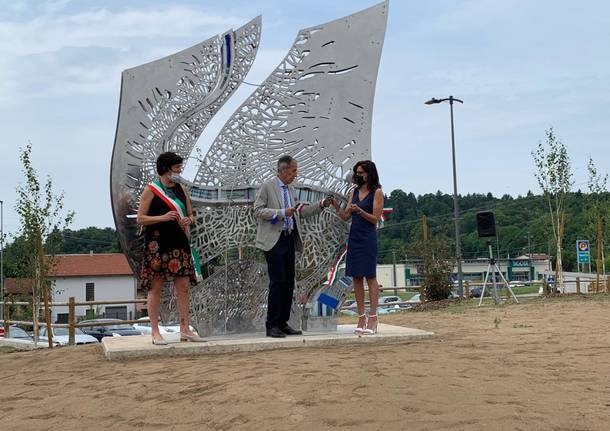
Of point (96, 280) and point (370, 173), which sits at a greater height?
point (370, 173)

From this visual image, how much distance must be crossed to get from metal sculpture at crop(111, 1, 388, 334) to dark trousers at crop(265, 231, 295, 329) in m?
0.33

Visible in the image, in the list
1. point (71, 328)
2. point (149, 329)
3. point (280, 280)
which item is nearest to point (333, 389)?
point (280, 280)

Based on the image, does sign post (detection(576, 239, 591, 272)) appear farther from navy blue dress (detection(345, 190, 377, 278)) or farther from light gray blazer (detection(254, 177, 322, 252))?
light gray blazer (detection(254, 177, 322, 252))

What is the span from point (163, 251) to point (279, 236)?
40.0 inches

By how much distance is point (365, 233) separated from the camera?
607 centimetres

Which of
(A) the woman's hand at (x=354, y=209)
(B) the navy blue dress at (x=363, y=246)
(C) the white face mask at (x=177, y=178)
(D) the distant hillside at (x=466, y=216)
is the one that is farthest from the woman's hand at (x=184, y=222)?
(D) the distant hillside at (x=466, y=216)

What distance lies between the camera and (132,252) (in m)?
5.81

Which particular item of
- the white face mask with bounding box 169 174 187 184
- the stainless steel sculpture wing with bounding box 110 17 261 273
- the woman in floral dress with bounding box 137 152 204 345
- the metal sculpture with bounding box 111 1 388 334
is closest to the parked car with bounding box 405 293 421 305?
the metal sculpture with bounding box 111 1 388 334

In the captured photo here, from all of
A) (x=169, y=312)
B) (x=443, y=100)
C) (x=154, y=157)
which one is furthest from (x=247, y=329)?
(x=443, y=100)

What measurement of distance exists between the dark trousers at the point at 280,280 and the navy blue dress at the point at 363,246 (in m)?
0.53

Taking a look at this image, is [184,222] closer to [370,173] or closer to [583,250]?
[370,173]

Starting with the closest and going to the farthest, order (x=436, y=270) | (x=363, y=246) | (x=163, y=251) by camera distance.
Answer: (x=163, y=251)
(x=363, y=246)
(x=436, y=270)

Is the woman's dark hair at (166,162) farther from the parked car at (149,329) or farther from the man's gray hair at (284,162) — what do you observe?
the parked car at (149,329)

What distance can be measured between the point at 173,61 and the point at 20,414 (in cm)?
338
